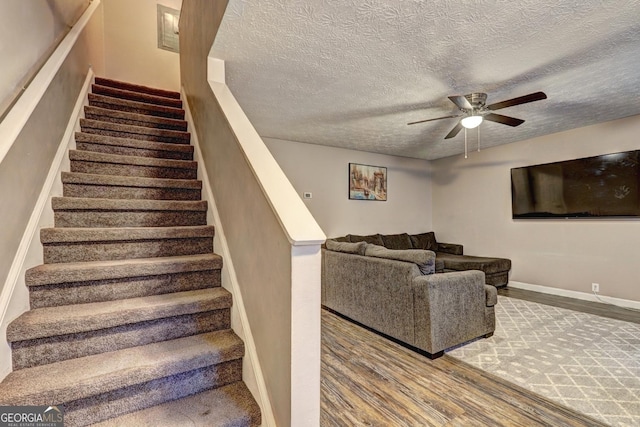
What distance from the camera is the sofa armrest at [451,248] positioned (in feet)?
18.4

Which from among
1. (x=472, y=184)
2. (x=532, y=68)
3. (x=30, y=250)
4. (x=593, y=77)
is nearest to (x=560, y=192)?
(x=472, y=184)

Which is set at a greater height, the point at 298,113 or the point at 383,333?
the point at 298,113

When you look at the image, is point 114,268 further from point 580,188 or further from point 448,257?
point 580,188

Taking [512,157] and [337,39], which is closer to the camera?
[337,39]

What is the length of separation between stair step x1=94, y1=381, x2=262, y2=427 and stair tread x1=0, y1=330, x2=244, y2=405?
0.45 feet

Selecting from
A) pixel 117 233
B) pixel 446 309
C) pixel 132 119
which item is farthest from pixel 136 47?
pixel 446 309

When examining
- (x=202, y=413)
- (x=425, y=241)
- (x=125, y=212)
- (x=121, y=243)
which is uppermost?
(x=125, y=212)

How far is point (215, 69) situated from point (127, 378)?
85.1 inches

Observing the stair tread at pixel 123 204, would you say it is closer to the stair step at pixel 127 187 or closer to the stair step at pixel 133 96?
the stair step at pixel 127 187

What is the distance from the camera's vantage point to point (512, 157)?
16.3 feet

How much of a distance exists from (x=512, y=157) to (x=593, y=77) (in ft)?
7.97

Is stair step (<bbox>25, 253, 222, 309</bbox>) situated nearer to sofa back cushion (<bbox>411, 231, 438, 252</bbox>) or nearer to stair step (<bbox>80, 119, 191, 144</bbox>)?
stair step (<bbox>80, 119, 191, 144</bbox>)

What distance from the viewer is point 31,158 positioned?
1646mm

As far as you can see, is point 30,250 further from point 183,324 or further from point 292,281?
point 292,281
